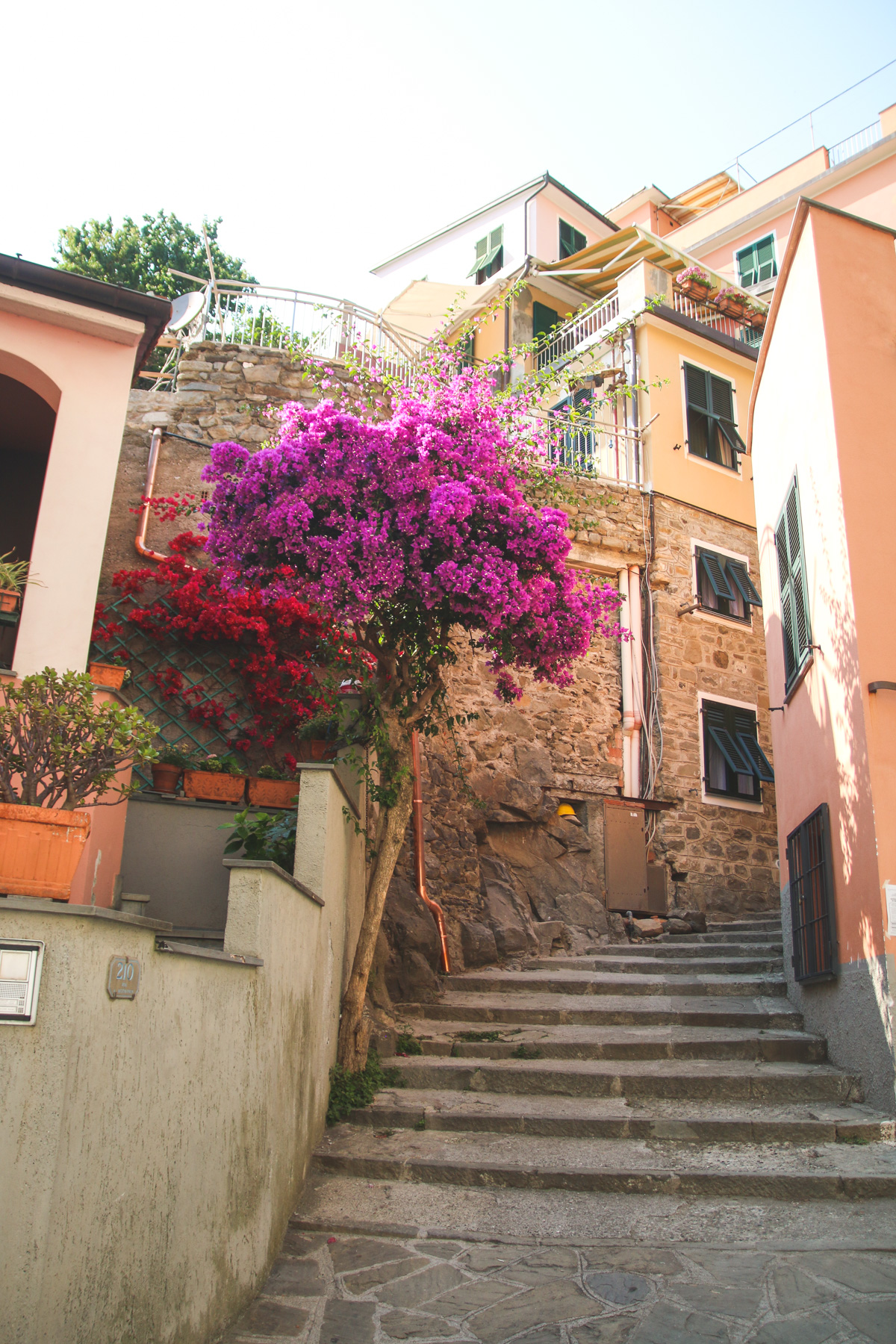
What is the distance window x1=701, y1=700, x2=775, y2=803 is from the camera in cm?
1207

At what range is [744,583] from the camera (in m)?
13.1

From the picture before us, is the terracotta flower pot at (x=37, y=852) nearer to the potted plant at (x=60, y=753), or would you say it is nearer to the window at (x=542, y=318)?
the potted plant at (x=60, y=753)

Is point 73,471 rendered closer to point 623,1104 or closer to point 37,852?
point 37,852

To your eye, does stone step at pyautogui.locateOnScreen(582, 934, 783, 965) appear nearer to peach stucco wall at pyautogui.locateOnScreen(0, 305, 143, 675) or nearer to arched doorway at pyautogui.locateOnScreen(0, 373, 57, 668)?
peach stucco wall at pyautogui.locateOnScreen(0, 305, 143, 675)

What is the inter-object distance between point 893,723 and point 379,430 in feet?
11.7

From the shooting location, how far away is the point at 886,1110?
527 centimetres

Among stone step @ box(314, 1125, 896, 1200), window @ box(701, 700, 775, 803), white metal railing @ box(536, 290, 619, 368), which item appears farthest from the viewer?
white metal railing @ box(536, 290, 619, 368)

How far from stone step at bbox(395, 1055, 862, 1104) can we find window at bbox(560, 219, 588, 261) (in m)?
17.5

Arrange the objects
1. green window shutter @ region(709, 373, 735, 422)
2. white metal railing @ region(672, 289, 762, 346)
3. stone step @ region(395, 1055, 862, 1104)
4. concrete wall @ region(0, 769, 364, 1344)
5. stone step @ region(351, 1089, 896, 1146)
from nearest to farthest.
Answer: concrete wall @ region(0, 769, 364, 1344) → stone step @ region(351, 1089, 896, 1146) → stone step @ region(395, 1055, 862, 1104) → green window shutter @ region(709, 373, 735, 422) → white metal railing @ region(672, 289, 762, 346)

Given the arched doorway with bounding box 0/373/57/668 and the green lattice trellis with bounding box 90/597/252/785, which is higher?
the arched doorway with bounding box 0/373/57/668

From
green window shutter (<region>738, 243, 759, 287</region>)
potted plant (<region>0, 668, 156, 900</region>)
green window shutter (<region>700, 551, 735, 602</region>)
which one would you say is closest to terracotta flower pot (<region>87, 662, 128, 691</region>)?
potted plant (<region>0, 668, 156, 900</region>)

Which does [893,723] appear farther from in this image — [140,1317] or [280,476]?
[140,1317]

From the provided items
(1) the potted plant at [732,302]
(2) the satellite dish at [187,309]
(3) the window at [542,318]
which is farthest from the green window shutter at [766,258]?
(2) the satellite dish at [187,309]

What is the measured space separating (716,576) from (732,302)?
5.94 m
